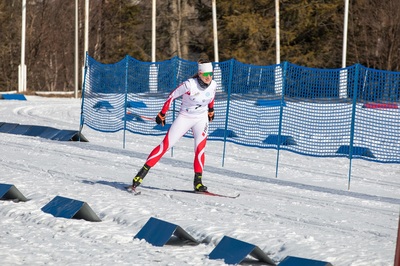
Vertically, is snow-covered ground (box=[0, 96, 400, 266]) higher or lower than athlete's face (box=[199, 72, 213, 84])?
lower

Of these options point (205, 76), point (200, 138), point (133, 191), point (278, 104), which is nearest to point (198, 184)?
point (200, 138)

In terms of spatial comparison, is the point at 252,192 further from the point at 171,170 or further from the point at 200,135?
the point at 171,170

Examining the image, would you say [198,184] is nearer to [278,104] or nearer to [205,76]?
[205,76]

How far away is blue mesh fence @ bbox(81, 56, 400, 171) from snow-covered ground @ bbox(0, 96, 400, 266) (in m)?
0.57

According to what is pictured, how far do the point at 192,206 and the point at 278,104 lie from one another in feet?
21.1

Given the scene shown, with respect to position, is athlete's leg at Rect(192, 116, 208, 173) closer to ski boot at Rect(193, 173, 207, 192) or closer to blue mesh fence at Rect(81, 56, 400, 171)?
ski boot at Rect(193, 173, 207, 192)

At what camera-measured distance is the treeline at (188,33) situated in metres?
63.0

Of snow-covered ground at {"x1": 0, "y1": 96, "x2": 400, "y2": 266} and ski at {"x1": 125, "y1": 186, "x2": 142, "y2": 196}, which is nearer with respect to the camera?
snow-covered ground at {"x1": 0, "y1": 96, "x2": 400, "y2": 266}

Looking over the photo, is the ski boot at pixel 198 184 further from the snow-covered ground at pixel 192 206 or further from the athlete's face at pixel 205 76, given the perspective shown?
the athlete's face at pixel 205 76

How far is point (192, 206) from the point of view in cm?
1201

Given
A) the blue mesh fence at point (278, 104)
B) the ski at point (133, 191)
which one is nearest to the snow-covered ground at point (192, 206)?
the ski at point (133, 191)

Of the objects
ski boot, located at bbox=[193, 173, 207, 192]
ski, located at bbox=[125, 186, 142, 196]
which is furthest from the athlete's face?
ski, located at bbox=[125, 186, 142, 196]

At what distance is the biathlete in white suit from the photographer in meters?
12.9

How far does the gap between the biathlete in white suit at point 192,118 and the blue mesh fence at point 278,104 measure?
10.1 feet
